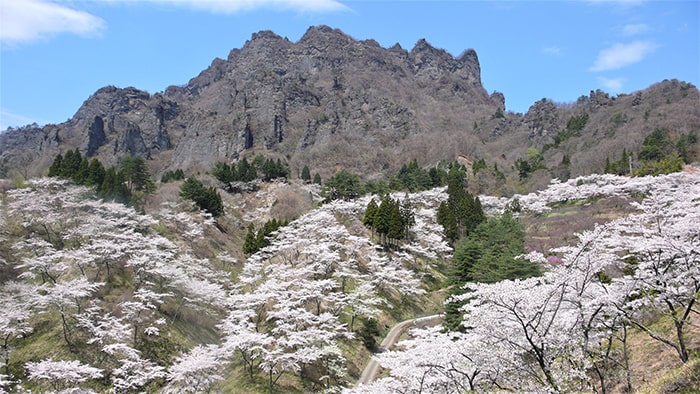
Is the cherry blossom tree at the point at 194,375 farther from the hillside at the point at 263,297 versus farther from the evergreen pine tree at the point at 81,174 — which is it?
the evergreen pine tree at the point at 81,174

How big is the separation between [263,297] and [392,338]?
9986 mm

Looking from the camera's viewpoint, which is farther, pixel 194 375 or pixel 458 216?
pixel 458 216

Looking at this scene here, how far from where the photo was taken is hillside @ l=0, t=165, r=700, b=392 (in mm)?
11884

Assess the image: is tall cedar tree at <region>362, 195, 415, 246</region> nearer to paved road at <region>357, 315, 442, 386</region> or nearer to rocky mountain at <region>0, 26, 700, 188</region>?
paved road at <region>357, 315, 442, 386</region>

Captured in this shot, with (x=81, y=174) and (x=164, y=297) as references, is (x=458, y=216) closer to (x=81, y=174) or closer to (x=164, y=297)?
(x=164, y=297)

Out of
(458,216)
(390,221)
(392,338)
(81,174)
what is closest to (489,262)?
(392,338)

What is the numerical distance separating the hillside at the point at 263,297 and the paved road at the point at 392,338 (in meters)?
0.68

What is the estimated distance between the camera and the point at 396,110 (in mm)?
117000

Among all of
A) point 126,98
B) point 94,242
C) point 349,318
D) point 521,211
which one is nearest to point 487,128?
point 521,211

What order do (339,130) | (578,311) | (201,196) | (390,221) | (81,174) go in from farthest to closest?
(339,130), (201,196), (81,174), (390,221), (578,311)

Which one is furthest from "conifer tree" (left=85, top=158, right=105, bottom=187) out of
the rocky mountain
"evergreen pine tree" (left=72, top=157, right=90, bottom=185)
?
the rocky mountain

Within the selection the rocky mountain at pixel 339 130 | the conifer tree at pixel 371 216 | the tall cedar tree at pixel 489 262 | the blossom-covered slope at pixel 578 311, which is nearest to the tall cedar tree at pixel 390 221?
the conifer tree at pixel 371 216

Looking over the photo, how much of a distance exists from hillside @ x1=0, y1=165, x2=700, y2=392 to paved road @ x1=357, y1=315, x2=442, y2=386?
677 mm

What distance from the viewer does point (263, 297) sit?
2533cm
